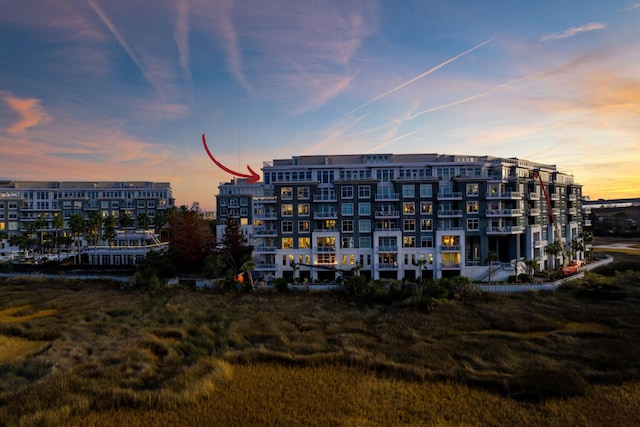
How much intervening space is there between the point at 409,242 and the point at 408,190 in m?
8.75

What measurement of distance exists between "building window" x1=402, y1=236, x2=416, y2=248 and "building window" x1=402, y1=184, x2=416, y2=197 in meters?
7.22

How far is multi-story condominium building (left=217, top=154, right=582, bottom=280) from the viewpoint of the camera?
54.6 meters

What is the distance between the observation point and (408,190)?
5597cm

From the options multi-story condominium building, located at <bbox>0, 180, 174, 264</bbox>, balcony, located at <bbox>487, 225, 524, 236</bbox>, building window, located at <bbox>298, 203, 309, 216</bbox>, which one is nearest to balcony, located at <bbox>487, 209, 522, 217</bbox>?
balcony, located at <bbox>487, 225, 524, 236</bbox>

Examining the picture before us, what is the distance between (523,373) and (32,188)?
399 feet

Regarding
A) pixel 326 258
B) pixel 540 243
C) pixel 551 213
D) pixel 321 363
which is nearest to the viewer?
pixel 321 363

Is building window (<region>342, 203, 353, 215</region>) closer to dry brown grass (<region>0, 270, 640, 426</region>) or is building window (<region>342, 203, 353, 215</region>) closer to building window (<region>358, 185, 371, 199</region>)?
building window (<region>358, 185, 371, 199</region>)

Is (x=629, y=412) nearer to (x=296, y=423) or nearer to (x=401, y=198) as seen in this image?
(x=296, y=423)

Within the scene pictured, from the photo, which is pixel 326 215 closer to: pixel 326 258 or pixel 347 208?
pixel 347 208

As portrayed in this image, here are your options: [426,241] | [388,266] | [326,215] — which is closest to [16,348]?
[326,215]

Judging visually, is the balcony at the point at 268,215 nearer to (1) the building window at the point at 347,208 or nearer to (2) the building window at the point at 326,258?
(2) the building window at the point at 326,258

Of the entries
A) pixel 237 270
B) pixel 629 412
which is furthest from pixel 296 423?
pixel 237 270

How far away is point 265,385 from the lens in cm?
2183

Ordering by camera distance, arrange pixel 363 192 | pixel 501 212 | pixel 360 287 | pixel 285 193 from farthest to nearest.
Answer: pixel 285 193 < pixel 363 192 < pixel 501 212 < pixel 360 287
